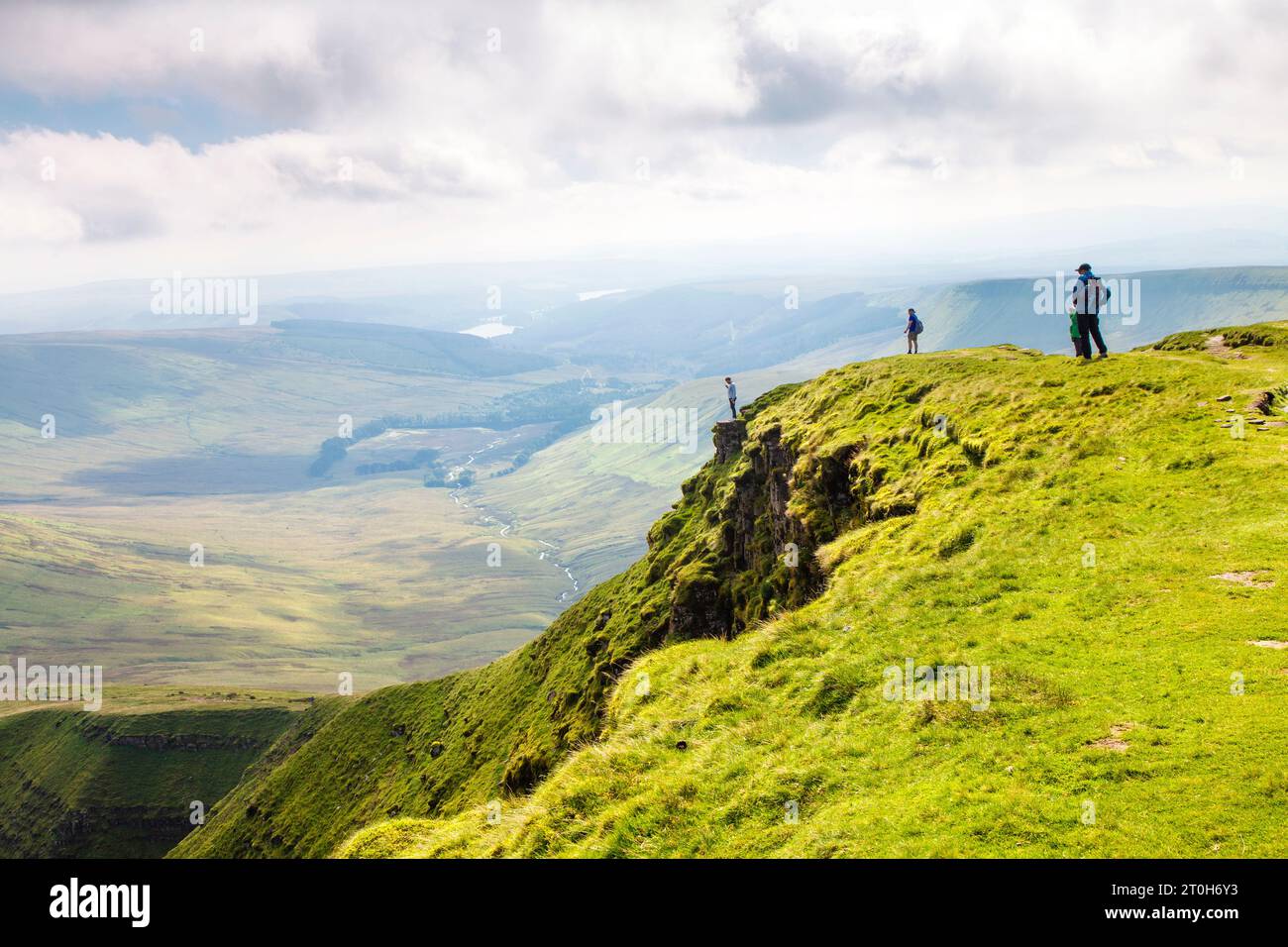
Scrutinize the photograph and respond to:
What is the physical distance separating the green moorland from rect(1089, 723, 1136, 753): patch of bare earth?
0.08 m

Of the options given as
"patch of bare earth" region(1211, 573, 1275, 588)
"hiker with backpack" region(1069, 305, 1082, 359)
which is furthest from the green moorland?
"hiker with backpack" region(1069, 305, 1082, 359)

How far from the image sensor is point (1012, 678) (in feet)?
77.6

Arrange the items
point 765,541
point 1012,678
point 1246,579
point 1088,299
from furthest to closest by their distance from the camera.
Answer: point 765,541, point 1088,299, point 1246,579, point 1012,678

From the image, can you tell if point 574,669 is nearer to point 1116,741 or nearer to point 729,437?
point 729,437

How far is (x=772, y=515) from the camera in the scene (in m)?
72.8

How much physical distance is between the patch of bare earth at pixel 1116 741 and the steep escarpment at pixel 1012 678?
0.07m

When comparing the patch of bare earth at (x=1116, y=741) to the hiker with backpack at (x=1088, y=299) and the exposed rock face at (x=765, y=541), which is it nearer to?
the exposed rock face at (x=765, y=541)

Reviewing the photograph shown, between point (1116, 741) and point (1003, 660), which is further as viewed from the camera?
point (1003, 660)

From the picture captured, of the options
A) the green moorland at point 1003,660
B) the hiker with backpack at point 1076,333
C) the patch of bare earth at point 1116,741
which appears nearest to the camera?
the green moorland at point 1003,660

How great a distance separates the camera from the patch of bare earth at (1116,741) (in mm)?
19406

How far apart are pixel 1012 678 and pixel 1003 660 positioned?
4.42 feet

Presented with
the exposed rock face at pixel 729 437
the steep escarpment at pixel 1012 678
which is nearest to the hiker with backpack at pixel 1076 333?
the steep escarpment at pixel 1012 678

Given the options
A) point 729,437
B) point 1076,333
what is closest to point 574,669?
point 729,437
